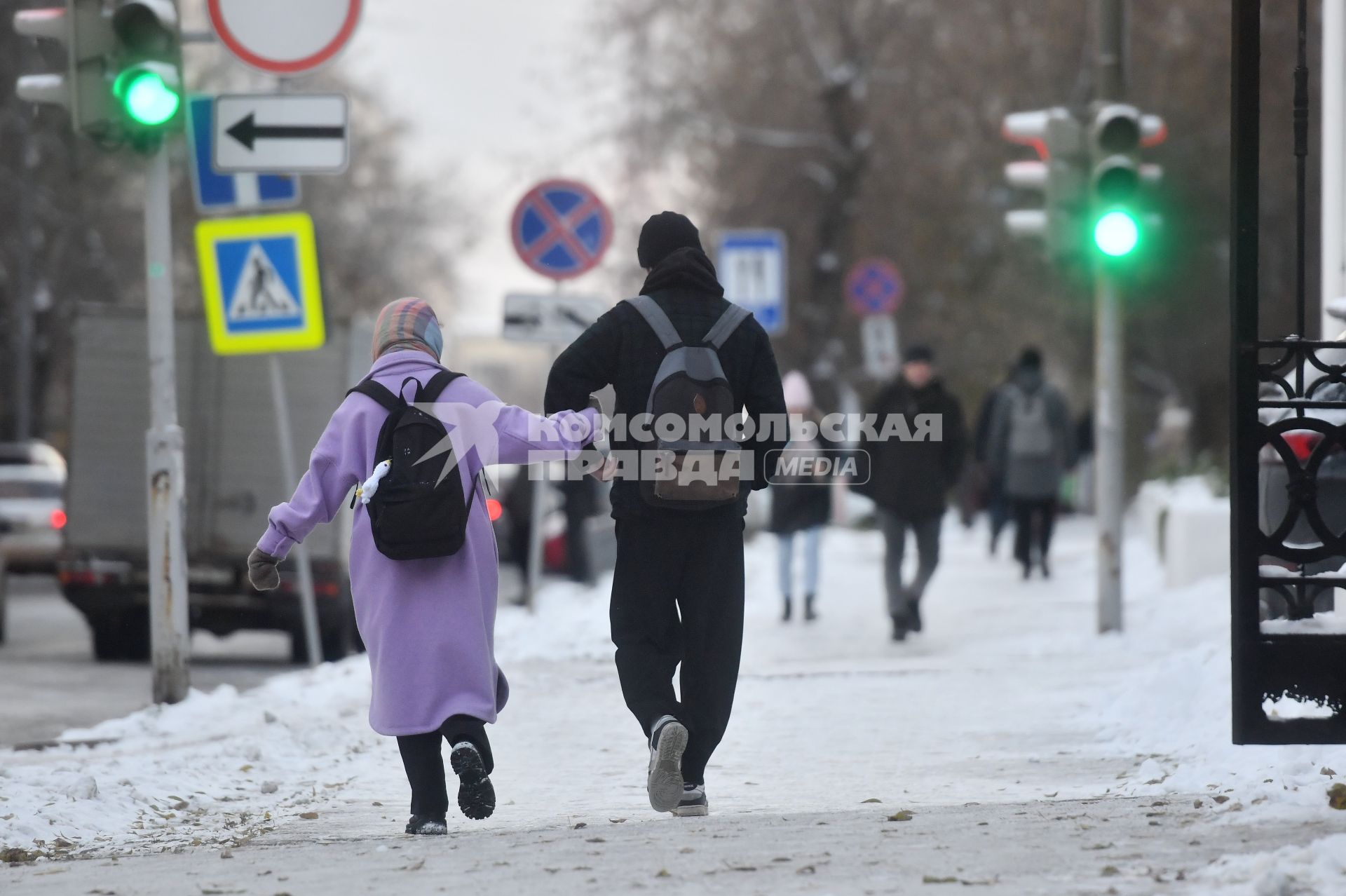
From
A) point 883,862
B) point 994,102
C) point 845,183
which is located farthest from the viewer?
point 994,102

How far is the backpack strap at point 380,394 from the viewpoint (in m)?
6.98

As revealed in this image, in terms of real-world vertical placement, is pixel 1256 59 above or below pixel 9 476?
above

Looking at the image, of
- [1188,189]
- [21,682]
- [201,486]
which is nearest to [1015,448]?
[201,486]

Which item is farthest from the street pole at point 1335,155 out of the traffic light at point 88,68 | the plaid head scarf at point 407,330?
the traffic light at point 88,68

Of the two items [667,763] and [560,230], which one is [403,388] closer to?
[667,763]

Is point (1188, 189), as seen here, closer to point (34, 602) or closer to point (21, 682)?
point (34, 602)

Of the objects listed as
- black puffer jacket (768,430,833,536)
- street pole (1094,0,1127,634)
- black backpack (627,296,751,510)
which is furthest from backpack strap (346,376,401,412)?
black puffer jacket (768,430,833,536)

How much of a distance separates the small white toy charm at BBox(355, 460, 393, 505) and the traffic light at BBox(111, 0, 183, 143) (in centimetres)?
407

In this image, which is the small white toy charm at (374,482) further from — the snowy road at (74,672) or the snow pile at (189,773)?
the snowy road at (74,672)

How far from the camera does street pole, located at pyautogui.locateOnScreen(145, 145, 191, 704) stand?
10.8 meters

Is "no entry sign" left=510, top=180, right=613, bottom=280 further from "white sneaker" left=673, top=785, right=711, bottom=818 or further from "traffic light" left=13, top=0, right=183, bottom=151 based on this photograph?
"white sneaker" left=673, top=785, right=711, bottom=818

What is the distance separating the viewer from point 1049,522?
68.5 feet

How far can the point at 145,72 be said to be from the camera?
406 inches

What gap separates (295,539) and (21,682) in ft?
27.2
